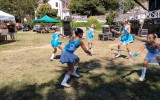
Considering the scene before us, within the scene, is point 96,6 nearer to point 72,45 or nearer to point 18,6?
point 18,6

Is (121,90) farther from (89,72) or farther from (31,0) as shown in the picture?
(31,0)

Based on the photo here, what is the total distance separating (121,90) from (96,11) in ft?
205

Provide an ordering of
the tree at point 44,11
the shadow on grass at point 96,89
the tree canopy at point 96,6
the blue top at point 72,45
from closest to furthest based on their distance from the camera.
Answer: the shadow on grass at point 96,89
the blue top at point 72,45
the tree at point 44,11
the tree canopy at point 96,6

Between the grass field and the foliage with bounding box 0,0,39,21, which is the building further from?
the grass field

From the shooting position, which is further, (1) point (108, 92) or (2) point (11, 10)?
(2) point (11, 10)

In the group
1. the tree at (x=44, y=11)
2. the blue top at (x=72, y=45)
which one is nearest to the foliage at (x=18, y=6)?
the tree at (x=44, y=11)

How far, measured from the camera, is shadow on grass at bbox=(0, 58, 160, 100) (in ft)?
19.6

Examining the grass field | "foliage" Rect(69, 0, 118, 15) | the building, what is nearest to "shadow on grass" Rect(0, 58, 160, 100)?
the grass field

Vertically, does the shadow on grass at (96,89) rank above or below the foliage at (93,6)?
below

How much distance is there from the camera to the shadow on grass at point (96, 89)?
5.98 meters

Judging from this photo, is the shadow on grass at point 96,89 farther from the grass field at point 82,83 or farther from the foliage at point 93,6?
the foliage at point 93,6

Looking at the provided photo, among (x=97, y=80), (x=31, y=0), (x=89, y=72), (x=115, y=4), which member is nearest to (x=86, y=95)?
(x=97, y=80)

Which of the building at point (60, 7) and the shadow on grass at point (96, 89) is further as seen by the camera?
the building at point (60, 7)

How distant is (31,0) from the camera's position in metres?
53.1
